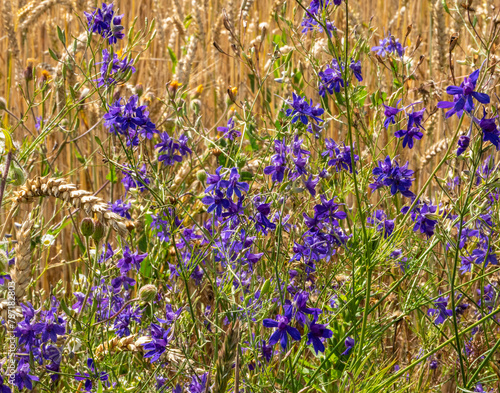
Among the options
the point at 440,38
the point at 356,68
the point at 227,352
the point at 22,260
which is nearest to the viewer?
the point at 227,352

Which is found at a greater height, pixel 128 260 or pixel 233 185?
pixel 233 185

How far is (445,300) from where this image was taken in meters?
1.39

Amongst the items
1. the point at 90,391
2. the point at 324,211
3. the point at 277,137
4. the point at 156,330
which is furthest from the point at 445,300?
the point at 90,391

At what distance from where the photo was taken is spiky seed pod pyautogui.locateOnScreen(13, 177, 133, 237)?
2.94 feet

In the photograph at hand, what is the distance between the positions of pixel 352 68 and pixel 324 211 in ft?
1.40

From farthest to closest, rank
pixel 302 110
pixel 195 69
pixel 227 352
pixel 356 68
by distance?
pixel 195 69 < pixel 356 68 < pixel 302 110 < pixel 227 352

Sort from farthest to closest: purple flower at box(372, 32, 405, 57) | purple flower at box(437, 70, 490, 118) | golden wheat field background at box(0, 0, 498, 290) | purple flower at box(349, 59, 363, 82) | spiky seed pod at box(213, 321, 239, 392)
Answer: golden wheat field background at box(0, 0, 498, 290), purple flower at box(372, 32, 405, 57), purple flower at box(349, 59, 363, 82), purple flower at box(437, 70, 490, 118), spiky seed pod at box(213, 321, 239, 392)

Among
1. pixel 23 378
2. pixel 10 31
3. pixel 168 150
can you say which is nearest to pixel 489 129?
pixel 168 150

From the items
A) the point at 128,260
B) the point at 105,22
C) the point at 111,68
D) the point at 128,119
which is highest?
the point at 105,22

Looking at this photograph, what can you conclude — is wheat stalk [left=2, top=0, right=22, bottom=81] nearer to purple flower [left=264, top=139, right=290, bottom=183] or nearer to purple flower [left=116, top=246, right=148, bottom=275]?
purple flower [left=116, top=246, right=148, bottom=275]

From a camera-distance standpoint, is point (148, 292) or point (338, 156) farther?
point (338, 156)

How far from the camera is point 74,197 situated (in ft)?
3.09

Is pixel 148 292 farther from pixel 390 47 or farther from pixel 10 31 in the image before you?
pixel 10 31

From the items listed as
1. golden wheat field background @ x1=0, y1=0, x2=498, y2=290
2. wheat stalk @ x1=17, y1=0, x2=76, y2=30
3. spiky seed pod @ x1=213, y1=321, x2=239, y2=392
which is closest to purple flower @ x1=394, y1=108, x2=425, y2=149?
golden wheat field background @ x1=0, y1=0, x2=498, y2=290
